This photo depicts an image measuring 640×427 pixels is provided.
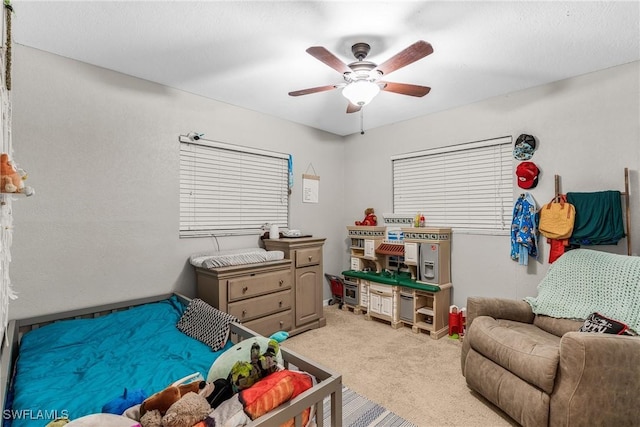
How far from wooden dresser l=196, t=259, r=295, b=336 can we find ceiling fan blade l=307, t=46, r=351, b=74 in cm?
197

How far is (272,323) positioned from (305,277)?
2.15ft

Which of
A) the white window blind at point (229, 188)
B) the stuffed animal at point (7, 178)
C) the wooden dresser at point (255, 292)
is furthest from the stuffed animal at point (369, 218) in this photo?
the stuffed animal at point (7, 178)

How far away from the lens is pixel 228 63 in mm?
2561

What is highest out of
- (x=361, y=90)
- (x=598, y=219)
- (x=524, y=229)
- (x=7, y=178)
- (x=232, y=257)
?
(x=361, y=90)

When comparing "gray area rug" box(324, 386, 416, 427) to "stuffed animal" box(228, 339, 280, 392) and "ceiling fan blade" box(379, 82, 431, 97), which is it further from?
"ceiling fan blade" box(379, 82, 431, 97)

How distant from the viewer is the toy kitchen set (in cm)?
349

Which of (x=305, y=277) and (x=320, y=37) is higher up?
(x=320, y=37)

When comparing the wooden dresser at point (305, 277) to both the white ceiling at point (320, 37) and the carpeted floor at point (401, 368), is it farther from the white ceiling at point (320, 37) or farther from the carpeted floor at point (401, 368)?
the white ceiling at point (320, 37)

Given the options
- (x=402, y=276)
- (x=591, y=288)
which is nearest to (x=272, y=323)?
→ (x=402, y=276)

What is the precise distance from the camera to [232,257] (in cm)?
304

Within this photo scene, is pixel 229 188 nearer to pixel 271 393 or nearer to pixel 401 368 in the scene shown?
pixel 401 368

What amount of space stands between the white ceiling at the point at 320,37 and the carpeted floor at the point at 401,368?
2.59 m

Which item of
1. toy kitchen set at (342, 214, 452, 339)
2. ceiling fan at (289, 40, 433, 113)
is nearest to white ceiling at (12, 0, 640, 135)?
ceiling fan at (289, 40, 433, 113)

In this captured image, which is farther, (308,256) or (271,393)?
(308,256)
